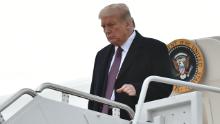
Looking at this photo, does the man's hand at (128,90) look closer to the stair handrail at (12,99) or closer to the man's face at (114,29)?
the man's face at (114,29)

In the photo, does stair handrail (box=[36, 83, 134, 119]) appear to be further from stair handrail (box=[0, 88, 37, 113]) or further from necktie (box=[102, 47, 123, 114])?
necktie (box=[102, 47, 123, 114])

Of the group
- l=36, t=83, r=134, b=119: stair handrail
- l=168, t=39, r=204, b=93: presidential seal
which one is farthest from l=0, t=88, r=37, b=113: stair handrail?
l=168, t=39, r=204, b=93: presidential seal

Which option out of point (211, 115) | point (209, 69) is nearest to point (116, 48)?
point (211, 115)

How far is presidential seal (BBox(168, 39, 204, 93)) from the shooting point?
30.4 ft

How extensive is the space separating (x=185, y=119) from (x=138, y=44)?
3.89 feet

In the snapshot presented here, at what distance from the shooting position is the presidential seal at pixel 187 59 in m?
9.26

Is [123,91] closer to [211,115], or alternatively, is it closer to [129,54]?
[129,54]

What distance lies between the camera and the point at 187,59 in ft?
33.4

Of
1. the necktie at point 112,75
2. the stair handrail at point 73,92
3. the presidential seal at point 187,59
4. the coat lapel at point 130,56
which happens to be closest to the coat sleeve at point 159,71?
the coat lapel at point 130,56

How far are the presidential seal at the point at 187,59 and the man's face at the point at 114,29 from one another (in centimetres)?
303

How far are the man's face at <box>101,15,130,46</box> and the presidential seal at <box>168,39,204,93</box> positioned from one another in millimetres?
3026

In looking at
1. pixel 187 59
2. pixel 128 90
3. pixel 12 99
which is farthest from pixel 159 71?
pixel 187 59

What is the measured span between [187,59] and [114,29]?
4141 millimetres

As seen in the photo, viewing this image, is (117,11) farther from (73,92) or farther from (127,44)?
(73,92)
